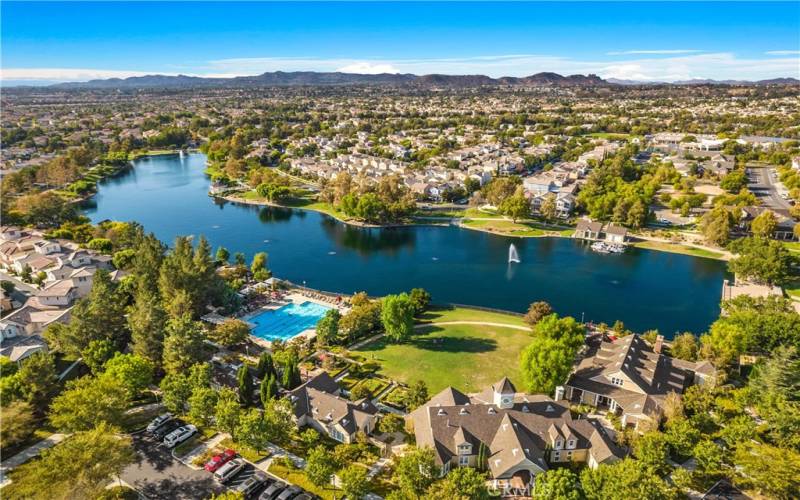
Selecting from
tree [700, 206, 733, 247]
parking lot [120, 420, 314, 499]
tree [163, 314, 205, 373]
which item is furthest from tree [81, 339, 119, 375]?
tree [700, 206, 733, 247]

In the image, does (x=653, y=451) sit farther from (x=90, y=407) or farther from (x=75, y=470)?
(x=90, y=407)

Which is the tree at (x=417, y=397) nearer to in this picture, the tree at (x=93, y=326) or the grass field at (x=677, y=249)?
the tree at (x=93, y=326)

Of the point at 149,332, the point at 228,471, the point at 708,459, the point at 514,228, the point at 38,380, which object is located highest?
the point at 149,332

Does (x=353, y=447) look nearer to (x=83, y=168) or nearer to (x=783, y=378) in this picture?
(x=783, y=378)

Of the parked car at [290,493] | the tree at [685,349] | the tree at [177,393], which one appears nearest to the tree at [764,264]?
the tree at [685,349]

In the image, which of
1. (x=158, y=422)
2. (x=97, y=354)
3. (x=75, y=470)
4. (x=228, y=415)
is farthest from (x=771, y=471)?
(x=97, y=354)

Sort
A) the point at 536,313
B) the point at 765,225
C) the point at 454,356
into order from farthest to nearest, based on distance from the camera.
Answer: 1. the point at 765,225
2. the point at 536,313
3. the point at 454,356
